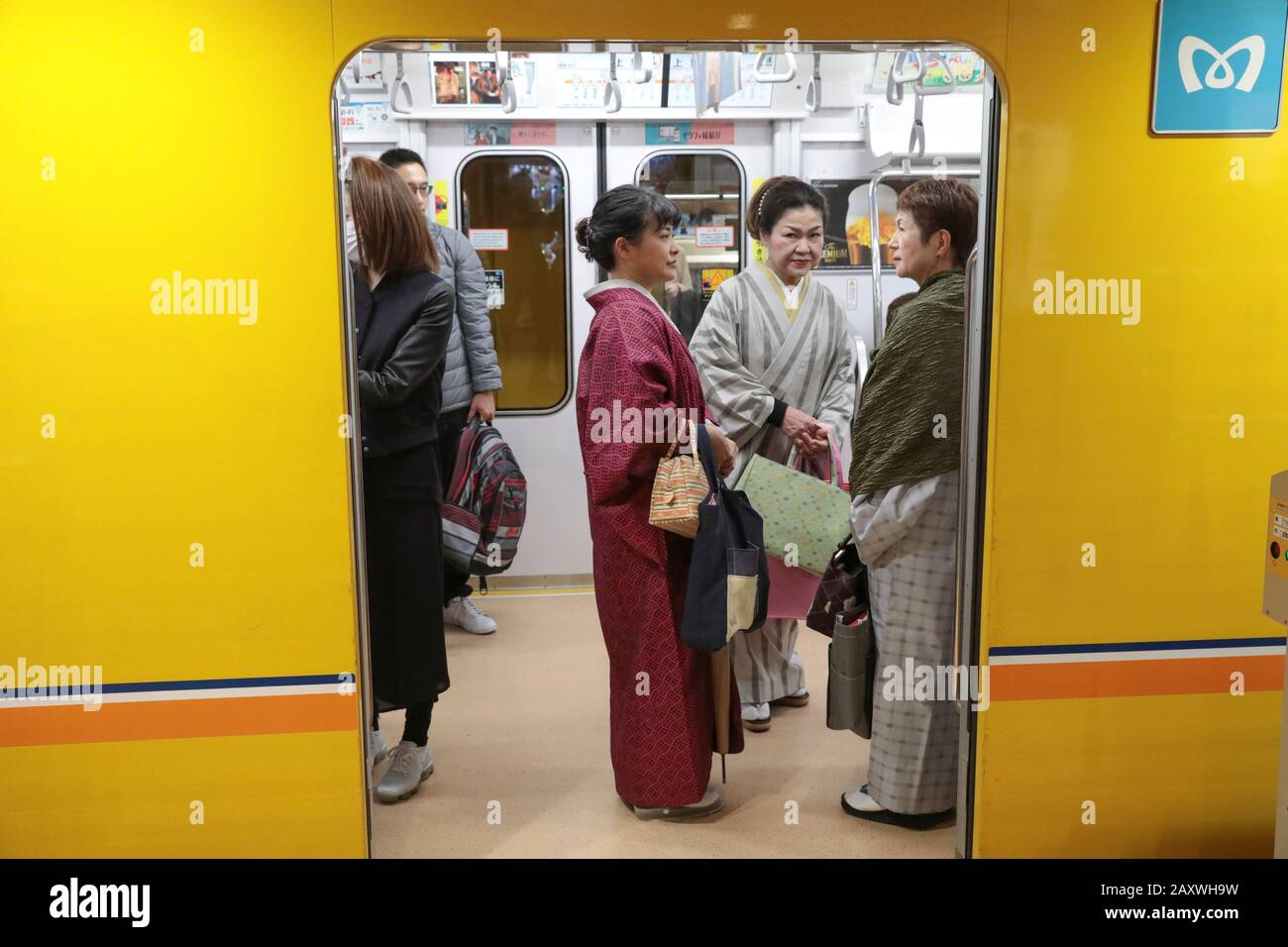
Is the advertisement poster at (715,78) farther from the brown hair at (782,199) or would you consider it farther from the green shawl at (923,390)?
the green shawl at (923,390)

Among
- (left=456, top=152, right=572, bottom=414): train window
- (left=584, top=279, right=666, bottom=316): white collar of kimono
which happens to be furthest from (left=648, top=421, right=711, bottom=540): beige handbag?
(left=456, top=152, right=572, bottom=414): train window

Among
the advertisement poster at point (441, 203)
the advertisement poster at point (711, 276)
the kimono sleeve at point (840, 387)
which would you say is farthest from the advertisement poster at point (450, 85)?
the kimono sleeve at point (840, 387)

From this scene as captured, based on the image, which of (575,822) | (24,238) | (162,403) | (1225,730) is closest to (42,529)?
(162,403)

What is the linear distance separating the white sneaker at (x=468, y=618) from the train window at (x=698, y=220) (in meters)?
1.61

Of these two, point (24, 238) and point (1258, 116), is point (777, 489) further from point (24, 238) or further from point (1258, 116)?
point (24, 238)

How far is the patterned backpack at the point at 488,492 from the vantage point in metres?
4.41

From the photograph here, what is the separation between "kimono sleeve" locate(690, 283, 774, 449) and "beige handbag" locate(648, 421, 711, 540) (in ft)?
3.06

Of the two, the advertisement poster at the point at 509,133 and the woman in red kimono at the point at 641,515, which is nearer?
the woman in red kimono at the point at 641,515

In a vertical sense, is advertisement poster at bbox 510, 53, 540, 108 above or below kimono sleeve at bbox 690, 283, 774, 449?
above

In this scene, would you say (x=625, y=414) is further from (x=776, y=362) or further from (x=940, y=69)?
(x=940, y=69)

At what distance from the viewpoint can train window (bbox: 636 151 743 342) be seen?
16.6 ft

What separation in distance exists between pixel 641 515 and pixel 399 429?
Answer: 733mm
